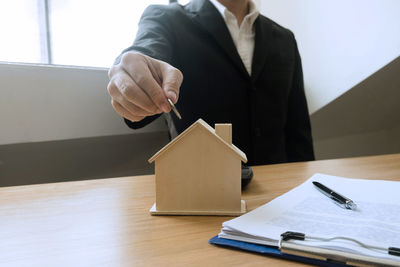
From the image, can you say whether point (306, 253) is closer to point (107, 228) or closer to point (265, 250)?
point (265, 250)

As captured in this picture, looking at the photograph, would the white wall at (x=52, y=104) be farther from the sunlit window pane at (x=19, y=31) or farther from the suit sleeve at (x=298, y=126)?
the suit sleeve at (x=298, y=126)

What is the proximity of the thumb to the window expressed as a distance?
0.76 metres

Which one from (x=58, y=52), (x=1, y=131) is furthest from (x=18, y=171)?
(x=58, y=52)

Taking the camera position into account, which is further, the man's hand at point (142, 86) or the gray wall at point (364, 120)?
the gray wall at point (364, 120)

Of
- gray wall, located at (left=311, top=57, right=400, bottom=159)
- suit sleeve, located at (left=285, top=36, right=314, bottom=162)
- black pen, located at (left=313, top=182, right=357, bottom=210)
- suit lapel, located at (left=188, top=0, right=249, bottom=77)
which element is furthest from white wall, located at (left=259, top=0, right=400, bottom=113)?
black pen, located at (left=313, top=182, right=357, bottom=210)

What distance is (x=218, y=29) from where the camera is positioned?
1114 mm

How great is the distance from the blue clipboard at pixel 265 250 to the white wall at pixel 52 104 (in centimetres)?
82

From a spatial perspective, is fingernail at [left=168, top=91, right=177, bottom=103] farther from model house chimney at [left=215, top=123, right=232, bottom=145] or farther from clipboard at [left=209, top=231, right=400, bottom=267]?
clipboard at [left=209, top=231, right=400, bottom=267]

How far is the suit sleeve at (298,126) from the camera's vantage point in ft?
4.15

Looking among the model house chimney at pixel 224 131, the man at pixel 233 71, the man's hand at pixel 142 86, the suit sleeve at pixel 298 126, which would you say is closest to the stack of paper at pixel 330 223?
the model house chimney at pixel 224 131

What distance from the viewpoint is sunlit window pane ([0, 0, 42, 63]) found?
3.46 ft

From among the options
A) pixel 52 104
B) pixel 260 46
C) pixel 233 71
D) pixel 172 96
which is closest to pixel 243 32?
pixel 260 46

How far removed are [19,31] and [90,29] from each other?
271 millimetres

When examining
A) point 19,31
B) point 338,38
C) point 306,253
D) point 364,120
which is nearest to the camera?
point 306,253
